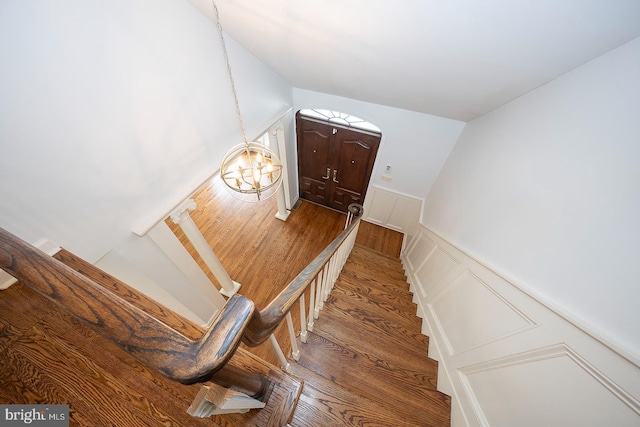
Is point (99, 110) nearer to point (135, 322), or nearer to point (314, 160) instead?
point (135, 322)

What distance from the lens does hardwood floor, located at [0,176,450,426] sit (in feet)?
3.01

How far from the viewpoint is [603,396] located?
2.86 feet

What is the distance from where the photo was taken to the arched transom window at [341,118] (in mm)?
3892

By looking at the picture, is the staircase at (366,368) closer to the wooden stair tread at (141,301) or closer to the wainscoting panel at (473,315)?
the wainscoting panel at (473,315)

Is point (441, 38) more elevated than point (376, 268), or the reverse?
point (441, 38)

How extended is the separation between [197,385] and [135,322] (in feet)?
2.83

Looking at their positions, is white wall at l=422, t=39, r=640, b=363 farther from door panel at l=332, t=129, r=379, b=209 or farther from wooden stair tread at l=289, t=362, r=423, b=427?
door panel at l=332, t=129, r=379, b=209

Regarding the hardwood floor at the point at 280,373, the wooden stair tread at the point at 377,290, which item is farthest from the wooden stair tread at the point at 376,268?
the wooden stair tread at the point at 377,290

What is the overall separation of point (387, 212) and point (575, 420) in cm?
397

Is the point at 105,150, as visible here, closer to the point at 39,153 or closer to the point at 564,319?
the point at 39,153

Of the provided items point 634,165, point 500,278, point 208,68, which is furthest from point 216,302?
point 634,165

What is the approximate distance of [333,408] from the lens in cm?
130
